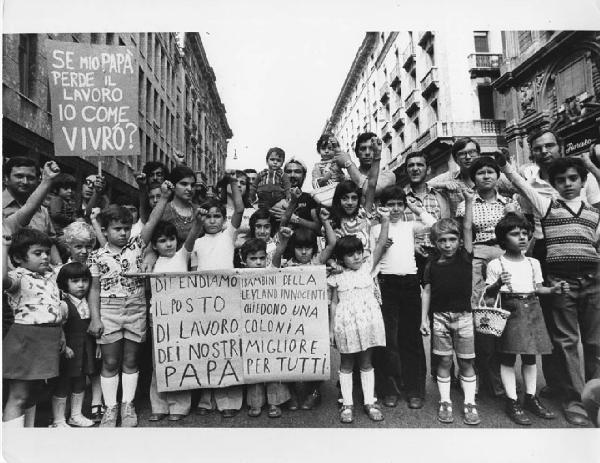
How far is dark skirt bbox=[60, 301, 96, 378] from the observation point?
9.70 ft

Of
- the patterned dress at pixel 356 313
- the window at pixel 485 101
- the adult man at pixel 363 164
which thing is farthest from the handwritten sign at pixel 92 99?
the window at pixel 485 101

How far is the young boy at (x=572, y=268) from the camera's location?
10.1 ft

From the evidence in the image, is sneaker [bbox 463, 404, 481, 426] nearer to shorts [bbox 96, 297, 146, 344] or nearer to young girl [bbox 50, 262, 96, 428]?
shorts [bbox 96, 297, 146, 344]

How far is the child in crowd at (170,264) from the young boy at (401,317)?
1.50 metres

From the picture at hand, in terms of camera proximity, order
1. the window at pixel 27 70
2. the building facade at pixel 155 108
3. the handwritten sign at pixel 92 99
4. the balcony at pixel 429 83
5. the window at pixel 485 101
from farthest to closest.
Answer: the window at pixel 485 101 → the window at pixel 27 70 → the balcony at pixel 429 83 → the building facade at pixel 155 108 → the handwritten sign at pixel 92 99

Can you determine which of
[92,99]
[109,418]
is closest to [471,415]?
[109,418]

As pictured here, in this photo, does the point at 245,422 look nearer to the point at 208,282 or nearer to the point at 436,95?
the point at 208,282

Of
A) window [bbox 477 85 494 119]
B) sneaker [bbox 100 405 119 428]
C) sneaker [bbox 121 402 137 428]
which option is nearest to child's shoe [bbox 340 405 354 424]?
sneaker [bbox 121 402 137 428]

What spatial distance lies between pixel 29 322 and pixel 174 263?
3.34 feet

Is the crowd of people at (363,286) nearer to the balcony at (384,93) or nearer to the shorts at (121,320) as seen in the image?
the shorts at (121,320)

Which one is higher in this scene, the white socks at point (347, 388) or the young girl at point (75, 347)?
the young girl at point (75, 347)

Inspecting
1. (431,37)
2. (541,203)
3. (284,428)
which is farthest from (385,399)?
(431,37)

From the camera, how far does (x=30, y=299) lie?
279cm

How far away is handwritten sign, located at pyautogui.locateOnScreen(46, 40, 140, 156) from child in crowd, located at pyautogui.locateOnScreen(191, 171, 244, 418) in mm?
923
